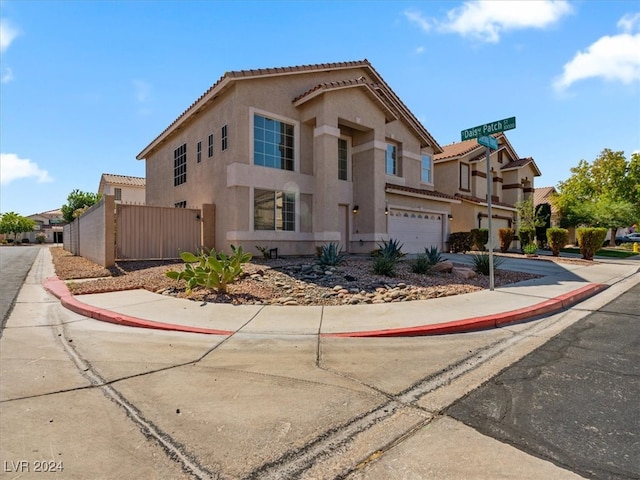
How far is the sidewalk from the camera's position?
5829mm

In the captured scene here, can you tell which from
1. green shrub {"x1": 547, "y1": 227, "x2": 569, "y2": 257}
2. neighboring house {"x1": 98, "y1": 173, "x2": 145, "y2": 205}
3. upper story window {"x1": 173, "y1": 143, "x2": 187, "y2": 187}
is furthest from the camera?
neighboring house {"x1": 98, "y1": 173, "x2": 145, "y2": 205}

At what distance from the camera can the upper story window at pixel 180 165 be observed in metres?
18.1

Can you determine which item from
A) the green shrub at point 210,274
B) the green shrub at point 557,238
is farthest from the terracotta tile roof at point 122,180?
the green shrub at point 557,238

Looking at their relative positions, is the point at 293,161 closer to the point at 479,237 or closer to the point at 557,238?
the point at 479,237

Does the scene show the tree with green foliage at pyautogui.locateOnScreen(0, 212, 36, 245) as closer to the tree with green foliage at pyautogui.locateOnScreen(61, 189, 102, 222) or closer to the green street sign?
the tree with green foliage at pyautogui.locateOnScreen(61, 189, 102, 222)

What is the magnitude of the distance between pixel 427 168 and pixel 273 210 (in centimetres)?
1212

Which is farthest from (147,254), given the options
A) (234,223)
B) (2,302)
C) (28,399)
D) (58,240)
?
(58,240)

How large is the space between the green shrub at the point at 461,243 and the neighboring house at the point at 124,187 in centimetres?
3147

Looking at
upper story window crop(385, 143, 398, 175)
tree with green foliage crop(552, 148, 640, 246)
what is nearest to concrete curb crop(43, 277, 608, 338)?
upper story window crop(385, 143, 398, 175)

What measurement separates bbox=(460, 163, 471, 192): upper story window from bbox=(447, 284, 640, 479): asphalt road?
71.8 ft

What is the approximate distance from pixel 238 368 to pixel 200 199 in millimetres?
Answer: 13125

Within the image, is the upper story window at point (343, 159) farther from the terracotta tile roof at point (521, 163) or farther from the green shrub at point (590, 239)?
the terracotta tile roof at point (521, 163)

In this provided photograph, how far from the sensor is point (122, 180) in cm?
3794

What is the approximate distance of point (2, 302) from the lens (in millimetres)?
8000
